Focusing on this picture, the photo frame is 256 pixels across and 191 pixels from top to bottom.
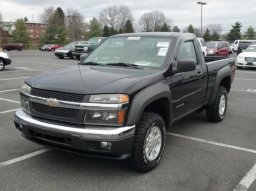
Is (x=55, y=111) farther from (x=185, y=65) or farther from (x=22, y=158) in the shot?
(x=185, y=65)

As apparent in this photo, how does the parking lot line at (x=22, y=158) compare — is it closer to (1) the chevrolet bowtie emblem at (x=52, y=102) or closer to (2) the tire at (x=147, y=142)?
(1) the chevrolet bowtie emblem at (x=52, y=102)

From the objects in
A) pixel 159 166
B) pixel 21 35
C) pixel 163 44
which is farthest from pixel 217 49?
pixel 21 35

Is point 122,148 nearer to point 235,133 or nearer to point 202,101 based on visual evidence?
point 202,101

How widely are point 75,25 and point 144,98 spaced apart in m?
94.8

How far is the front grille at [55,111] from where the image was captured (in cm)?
400

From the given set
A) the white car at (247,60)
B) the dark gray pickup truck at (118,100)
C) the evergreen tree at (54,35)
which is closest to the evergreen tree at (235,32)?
the evergreen tree at (54,35)

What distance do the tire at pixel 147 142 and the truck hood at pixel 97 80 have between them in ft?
1.46

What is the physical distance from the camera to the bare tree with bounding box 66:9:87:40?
3703 inches

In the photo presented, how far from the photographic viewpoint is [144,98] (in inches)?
165

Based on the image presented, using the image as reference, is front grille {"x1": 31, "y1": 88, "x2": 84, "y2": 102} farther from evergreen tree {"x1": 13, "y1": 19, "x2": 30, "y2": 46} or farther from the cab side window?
evergreen tree {"x1": 13, "y1": 19, "x2": 30, "y2": 46}

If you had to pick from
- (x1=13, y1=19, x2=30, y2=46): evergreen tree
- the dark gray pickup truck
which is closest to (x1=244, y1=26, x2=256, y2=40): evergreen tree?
(x1=13, y1=19, x2=30, y2=46): evergreen tree

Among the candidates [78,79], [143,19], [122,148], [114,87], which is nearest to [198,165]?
[122,148]

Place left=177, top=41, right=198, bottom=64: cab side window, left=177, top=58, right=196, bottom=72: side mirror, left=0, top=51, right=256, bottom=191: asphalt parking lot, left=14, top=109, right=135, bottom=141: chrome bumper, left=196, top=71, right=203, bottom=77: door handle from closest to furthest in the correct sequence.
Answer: left=14, top=109, right=135, bottom=141: chrome bumper, left=0, top=51, right=256, bottom=191: asphalt parking lot, left=177, top=58, right=196, bottom=72: side mirror, left=177, top=41, right=198, bottom=64: cab side window, left=196, top=71, right=203, bottom=77: door handle

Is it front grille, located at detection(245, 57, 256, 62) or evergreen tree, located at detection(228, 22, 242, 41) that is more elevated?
evergreen tree, located at detection(228, 22, 242, 41)
